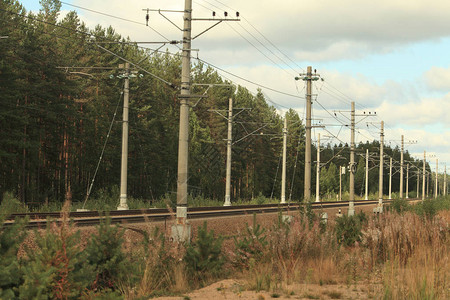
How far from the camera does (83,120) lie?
52656 millimetres

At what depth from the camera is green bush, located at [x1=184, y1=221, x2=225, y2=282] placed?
1148 centimetres

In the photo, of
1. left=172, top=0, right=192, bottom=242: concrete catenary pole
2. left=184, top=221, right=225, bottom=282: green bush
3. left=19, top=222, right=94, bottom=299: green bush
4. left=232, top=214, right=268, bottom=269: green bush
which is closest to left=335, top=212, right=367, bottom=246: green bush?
left=172, top=0, right=192, bottom=242: concrete catenary pole

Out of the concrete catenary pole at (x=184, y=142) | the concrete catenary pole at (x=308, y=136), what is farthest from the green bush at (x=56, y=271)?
the concrete catenary pole at (x=308, y=136)

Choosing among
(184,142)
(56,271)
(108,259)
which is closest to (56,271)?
(56,271)

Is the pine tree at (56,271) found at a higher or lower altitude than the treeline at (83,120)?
lower

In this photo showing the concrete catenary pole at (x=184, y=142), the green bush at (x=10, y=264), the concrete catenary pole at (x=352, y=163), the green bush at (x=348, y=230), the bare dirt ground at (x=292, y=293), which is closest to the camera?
the green bush at (x=10, y=264)

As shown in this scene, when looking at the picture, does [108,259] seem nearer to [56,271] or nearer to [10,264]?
[56,271]

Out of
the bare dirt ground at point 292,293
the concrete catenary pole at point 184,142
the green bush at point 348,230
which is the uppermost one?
the concrete catenary pole at point 184,142

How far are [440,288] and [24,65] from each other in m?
38.4

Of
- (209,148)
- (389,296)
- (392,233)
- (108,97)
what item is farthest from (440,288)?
(209,148)

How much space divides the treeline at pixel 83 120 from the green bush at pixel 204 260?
12.8m

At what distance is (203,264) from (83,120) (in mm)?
43381

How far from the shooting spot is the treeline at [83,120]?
133 feet

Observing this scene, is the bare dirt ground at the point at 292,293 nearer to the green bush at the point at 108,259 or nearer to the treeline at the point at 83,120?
the green bush at the point at 108,259
